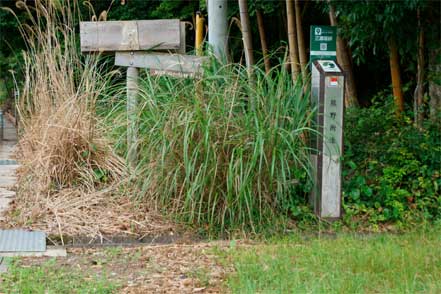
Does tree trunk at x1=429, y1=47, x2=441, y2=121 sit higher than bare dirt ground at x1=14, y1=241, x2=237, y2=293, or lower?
higher

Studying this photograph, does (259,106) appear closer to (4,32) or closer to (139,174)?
(139,174)

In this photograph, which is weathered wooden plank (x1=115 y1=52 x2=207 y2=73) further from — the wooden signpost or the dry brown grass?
the dry brown grass

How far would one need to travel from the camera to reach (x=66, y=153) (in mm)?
8156

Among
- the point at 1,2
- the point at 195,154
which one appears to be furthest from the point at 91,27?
the point at 1,2

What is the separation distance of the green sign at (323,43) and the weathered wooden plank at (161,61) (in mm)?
1237

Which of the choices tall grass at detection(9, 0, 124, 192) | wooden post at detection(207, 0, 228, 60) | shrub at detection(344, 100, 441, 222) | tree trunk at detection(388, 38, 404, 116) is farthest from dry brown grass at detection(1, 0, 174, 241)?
tree trunk at detection(388, 38, 404, 116)

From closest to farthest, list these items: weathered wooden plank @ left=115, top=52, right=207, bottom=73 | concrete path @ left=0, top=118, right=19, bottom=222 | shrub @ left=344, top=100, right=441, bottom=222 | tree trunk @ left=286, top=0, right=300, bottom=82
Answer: shrub @ left=344, top=100, right=441, bottom=222 → weathered wooden plank @ left=115, top=52, right=207, bottom=73 → concrete path @ left=0, top=118, right=19, bottom=222 → tree trunk @ left=286, top=0, right=300, bottom=82

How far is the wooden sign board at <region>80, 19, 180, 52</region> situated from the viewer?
27.3 feet

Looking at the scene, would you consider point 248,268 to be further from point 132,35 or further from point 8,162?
point 8,162

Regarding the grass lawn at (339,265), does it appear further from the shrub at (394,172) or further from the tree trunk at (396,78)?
the tree trunk at (396,78)

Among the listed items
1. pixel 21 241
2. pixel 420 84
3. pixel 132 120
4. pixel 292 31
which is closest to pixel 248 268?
pixel 21 241

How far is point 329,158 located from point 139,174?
1.96 metres

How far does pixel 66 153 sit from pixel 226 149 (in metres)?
2.08

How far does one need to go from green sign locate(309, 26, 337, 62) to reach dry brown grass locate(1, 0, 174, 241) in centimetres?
246
